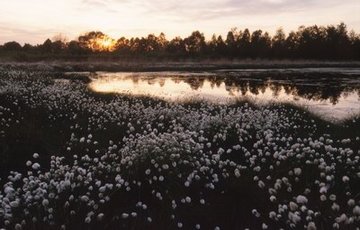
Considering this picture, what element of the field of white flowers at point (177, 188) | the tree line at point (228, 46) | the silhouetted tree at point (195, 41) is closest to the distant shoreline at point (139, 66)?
the tree line at point (228, 46)

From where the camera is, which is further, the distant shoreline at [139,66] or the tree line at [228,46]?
the tree line at [228,46]

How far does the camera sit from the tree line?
109 m

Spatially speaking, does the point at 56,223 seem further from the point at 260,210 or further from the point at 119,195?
the point at 260,210

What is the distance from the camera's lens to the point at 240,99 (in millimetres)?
23812

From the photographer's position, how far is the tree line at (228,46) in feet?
357

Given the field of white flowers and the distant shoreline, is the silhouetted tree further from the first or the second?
the field of white flowers

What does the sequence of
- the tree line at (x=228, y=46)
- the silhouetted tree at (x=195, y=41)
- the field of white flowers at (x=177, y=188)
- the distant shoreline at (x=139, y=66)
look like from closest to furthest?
the field of white flowers at (x=177, y=188)
the distant shoreline at (x=139, y=66)
the tree line at (x=228, y=46)
the silhouetted tree at (x=195, y=41)

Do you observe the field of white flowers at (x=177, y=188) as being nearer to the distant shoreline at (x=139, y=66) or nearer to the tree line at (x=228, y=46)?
the distant shoreline at (x=139, y=66)

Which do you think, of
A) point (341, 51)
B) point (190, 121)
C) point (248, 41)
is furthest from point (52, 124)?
point (248, 41)

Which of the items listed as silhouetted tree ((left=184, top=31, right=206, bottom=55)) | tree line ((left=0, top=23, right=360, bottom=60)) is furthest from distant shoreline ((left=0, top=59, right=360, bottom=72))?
silhouetted tree ((left=184, top=31, right=206, bottom=55))

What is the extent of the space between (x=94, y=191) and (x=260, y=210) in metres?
2.95

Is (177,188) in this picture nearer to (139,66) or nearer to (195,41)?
(139,66)

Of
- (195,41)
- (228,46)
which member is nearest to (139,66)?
(228,46)

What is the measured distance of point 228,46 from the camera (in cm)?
12619
